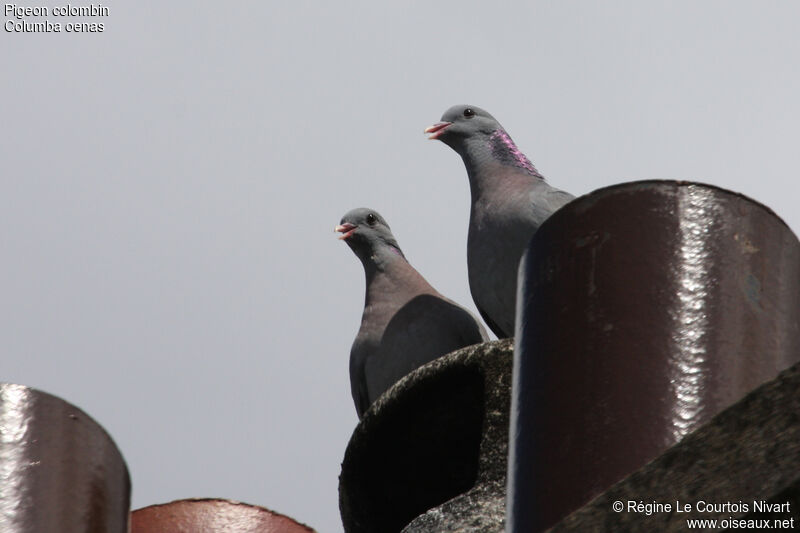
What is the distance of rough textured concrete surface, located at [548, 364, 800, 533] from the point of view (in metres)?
2.51

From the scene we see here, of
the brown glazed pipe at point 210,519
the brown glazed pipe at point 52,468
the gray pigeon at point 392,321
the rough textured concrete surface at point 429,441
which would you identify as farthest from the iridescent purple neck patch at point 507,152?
the brown glazed pipe at point 52,468

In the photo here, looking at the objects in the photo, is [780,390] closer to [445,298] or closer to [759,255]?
[759,255]

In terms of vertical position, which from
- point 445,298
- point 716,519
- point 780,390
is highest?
point 445,298

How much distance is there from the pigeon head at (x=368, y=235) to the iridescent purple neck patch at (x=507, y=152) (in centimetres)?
99

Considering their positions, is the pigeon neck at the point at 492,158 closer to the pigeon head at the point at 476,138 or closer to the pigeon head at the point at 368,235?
the pigeon head at the point at 476,138

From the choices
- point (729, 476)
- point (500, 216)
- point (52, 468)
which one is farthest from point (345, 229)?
point (729, 476)

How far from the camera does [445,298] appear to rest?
9.89m

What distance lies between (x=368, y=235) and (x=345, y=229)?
0.20 metres

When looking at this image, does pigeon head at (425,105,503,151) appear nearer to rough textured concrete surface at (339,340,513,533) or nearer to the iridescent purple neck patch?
the iridescent purple neck patch

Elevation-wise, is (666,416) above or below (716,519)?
above

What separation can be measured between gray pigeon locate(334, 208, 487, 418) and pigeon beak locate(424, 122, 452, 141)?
2.26 ft

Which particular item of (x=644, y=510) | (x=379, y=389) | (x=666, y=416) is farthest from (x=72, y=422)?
(x=379, y=389)

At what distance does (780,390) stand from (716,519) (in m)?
0.32

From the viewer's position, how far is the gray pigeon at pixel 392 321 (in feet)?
30.8
